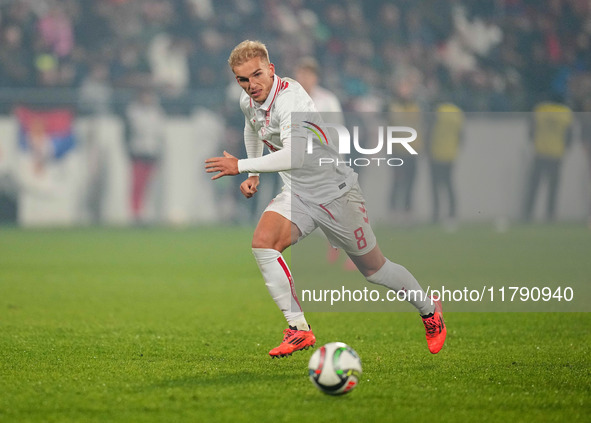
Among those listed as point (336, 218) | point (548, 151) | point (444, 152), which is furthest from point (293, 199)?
point (548, 151)

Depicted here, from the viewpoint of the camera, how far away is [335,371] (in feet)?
14.9

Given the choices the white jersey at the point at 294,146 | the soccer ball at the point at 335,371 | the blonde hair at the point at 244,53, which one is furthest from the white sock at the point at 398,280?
the blonde hair at the point at 244,53

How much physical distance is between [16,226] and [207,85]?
496cm

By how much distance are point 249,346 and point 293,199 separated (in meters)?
1.17

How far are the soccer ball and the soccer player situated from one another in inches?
34.6

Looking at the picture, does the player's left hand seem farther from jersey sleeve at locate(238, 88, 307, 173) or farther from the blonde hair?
the blonde hair

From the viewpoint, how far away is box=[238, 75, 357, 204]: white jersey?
216 inches

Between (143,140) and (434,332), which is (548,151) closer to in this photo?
(143,140)

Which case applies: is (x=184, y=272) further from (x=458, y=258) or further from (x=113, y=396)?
(x=113, y=396)

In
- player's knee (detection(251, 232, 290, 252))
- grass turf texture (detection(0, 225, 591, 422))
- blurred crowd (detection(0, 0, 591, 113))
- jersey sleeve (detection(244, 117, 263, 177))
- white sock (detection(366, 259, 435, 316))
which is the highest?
blurred crowd (detection(0, 0, 591, 113))

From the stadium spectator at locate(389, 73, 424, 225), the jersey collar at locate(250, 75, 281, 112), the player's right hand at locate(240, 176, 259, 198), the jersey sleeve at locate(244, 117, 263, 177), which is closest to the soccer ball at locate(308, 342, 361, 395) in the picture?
the player's right hand at locate(240, 176, 259, 198)

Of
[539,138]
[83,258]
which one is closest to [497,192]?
[539,138]

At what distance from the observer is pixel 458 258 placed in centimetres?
1102

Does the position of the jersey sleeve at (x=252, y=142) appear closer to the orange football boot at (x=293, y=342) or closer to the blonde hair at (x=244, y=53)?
the blonde hair at (x=244, y=53)
